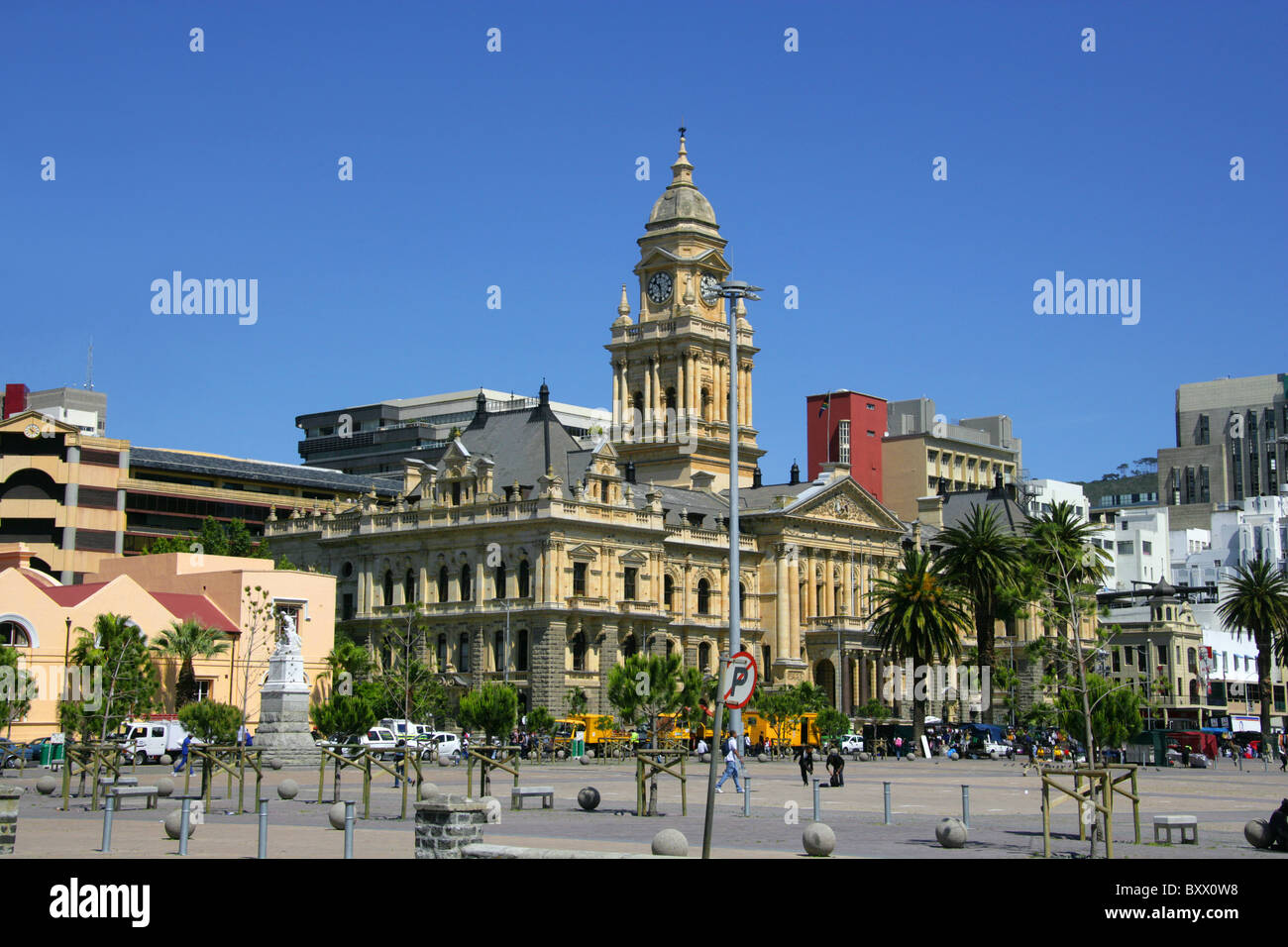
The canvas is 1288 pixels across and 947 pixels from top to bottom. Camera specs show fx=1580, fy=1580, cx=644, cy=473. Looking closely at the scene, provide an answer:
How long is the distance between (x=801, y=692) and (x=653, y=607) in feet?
41.5

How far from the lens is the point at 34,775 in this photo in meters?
54.7

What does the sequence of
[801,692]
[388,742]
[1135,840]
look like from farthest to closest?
[801,692]
[388,742]
[1135,840]

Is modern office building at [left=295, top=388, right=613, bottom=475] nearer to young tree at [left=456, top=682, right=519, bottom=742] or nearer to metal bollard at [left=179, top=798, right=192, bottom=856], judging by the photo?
young tree at [left=456, top=682, right=519, bottom=742]

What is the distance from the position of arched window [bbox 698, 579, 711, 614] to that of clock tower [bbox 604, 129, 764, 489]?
12216 mm

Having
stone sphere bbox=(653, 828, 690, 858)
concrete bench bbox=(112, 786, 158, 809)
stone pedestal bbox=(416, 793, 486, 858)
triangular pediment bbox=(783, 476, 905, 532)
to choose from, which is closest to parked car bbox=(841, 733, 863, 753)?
triangular pediment bbox=(783, 476, 905, 532)

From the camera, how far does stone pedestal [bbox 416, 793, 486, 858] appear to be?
20000 mm

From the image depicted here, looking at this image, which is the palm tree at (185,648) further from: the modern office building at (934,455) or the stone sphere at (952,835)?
the modern office building at (934,455)

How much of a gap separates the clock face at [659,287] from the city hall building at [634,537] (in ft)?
0.41

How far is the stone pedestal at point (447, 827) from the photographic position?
65.6 feet

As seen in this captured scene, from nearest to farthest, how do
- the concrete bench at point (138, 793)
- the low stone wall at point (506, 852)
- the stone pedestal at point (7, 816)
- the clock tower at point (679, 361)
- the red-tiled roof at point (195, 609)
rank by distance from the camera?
1. the low stone wall at point (506, 852)
2. the stone pedestal at point (7, 816)
3. the concrete bench at point (138, 793)
4. the red-tiled roof at point (195, 609)
5. the clock tower at point (679, 361)


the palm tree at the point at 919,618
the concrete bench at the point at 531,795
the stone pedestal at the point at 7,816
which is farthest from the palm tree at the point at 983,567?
the stone pedestal at the point at 7,816

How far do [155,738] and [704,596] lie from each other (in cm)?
4443
